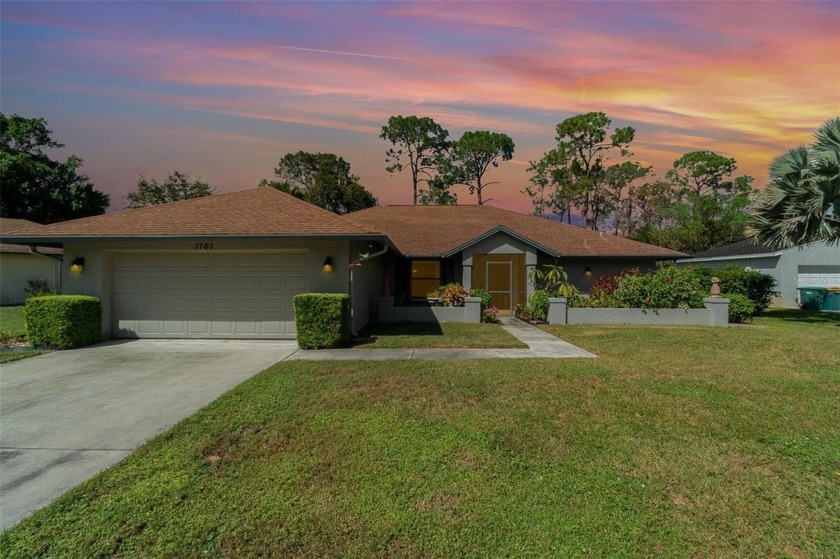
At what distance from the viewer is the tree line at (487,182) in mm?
30203

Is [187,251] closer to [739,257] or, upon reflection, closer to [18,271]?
[18,271]

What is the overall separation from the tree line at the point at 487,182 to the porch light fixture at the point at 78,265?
2647 cm

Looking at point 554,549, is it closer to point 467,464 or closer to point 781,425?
point 467,464

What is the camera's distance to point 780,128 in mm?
14695

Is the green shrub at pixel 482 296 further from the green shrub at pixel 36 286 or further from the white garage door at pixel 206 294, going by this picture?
the green shrub at pixel 36 286

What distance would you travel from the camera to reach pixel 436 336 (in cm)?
1102

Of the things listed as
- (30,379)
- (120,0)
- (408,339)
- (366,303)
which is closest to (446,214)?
(366,303)

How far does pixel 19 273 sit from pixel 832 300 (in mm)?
39271

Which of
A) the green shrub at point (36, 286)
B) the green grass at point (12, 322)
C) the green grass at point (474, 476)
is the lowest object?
the green grass at point (474, 476)

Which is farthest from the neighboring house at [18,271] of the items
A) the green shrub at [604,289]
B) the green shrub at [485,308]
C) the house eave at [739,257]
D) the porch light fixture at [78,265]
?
the house eave at [739,257]

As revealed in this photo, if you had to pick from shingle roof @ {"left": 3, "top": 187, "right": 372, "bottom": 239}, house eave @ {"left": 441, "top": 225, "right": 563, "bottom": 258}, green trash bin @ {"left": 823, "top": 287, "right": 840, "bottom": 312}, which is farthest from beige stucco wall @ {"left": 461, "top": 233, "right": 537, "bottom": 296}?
green trash bin @ {"left": 823, "top": 287, "right": 840, "bottom": 312}

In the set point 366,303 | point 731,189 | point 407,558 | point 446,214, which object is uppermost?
point 731,189

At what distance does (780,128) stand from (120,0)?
20761 mm

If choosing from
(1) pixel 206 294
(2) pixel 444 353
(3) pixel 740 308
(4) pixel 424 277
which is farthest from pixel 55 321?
(3) pixel 740 308
